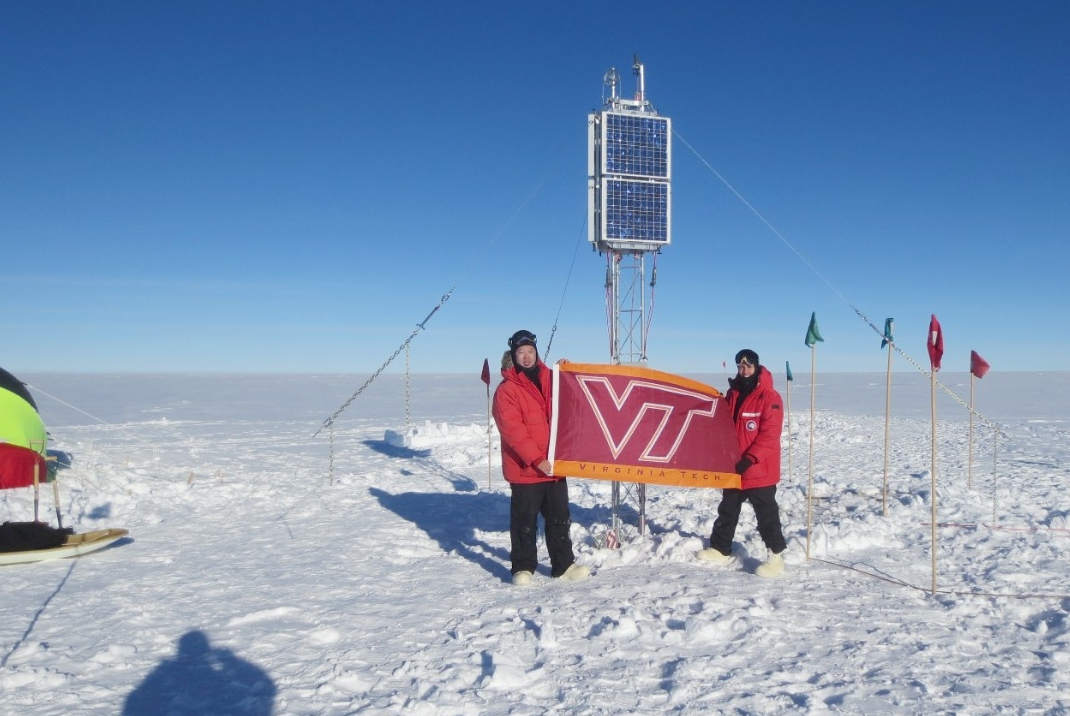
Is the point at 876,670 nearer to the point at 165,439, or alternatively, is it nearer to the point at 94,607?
Answer: the point at 94,607

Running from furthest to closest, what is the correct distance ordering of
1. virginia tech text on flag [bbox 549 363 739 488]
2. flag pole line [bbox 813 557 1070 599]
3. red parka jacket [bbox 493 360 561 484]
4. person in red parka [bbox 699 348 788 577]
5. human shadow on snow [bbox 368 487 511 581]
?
human shadow on snow [bbox 368 487 511 581], virginia tech text on flag [bbox 549 363 739 488], person in red parka [bbox 699 348 788 577], red parka jacket [bbox 493 360 561 484], flag pole line [bbox 813 557 1070 599]

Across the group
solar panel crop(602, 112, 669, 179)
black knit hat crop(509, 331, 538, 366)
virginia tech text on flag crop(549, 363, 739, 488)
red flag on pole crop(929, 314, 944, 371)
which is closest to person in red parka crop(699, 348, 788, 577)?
virginia tech text on flag crop(549, 363, 739, 488)

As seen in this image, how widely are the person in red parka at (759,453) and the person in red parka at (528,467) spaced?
132 centimetres

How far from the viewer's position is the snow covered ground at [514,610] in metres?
3.67

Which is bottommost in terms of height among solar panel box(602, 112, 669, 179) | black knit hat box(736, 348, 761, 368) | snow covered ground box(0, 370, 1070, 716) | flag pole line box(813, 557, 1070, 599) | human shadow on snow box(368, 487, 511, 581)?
human shadow on snow box(368, 487, 511, 581)

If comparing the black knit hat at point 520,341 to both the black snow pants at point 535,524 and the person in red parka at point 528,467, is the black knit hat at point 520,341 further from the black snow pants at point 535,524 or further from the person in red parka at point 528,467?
the black snow pants at point 535,524

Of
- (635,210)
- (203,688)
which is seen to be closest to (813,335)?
(635,210)

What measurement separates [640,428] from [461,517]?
3320 millimetres

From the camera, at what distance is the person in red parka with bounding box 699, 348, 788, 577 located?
5.71m

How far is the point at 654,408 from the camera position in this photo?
19.7 feet

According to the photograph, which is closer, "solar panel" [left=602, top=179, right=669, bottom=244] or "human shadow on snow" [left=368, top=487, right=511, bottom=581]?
"human shadow on snow" [left=368, top=487, right=511, bottom=581]

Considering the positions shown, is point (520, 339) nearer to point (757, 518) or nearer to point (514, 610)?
point (514, 610)

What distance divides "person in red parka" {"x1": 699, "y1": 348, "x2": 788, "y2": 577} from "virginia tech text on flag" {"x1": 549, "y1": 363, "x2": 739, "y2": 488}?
4.2 inches

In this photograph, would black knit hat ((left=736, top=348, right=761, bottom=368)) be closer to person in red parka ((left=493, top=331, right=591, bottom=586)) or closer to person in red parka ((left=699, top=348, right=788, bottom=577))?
person in red parka ((left=699, top=348, right=788, bottom=577))
